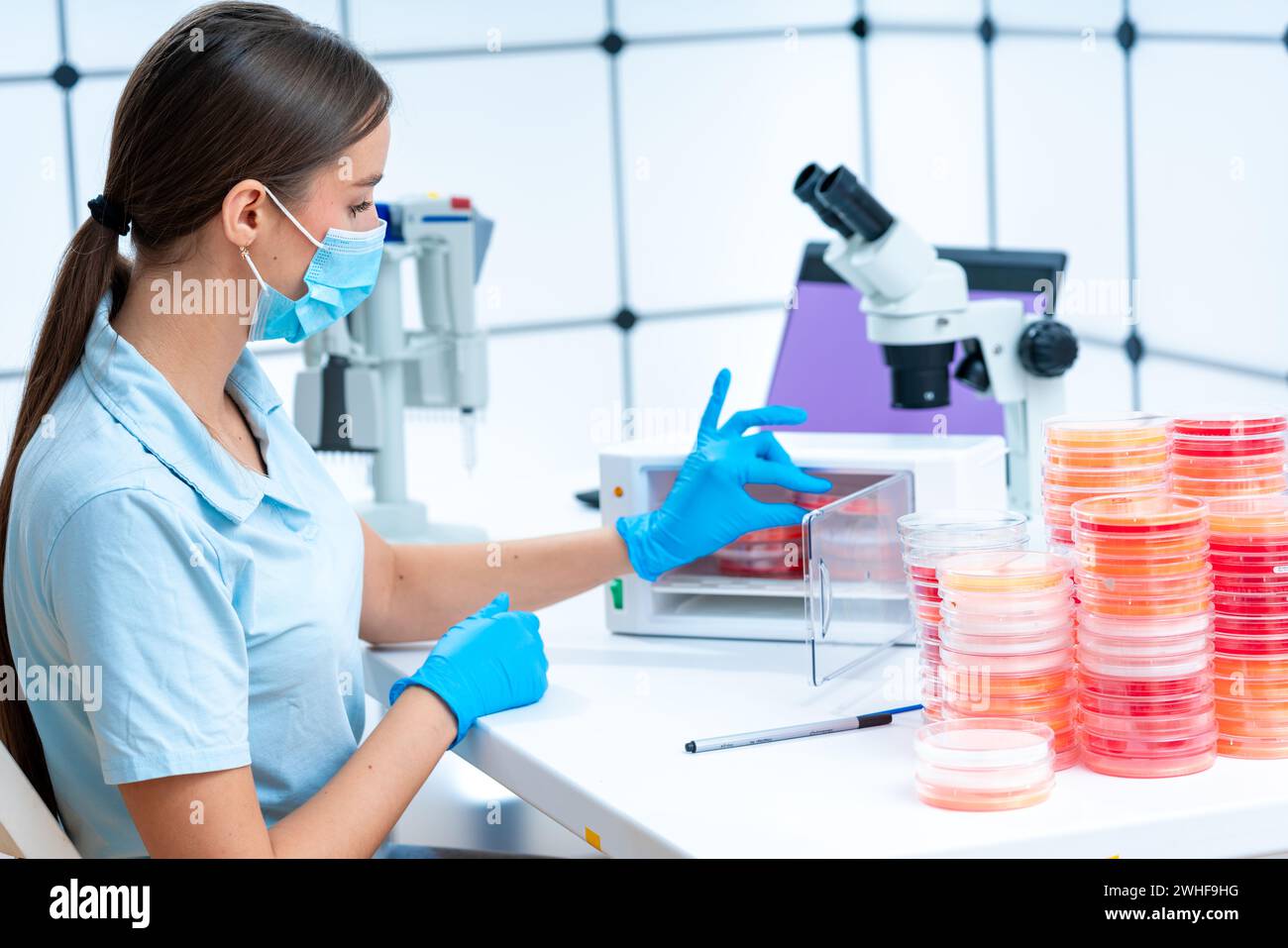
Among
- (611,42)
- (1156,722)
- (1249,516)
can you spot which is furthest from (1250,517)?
(611,42)

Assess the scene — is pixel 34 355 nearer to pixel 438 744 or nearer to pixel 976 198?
pixel 438 744

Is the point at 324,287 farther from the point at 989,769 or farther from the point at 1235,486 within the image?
Result: the point at 1235,486

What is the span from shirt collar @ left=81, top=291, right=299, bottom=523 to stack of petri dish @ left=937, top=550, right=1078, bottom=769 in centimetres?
69

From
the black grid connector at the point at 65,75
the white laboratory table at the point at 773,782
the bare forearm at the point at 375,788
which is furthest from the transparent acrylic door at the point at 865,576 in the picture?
the black grid connector at the point at 65,75

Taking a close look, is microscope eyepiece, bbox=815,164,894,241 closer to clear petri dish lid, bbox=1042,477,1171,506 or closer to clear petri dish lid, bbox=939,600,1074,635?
clear petri dish lid, bbox=1042,477,1171,506

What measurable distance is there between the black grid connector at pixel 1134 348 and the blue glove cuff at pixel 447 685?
2.12 m

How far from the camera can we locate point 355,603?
1562mm

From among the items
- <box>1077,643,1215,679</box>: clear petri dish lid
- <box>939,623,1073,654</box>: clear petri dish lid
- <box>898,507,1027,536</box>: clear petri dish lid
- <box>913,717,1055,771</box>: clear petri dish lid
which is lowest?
<box>913,717,1055,771</box>: clear petri dish lid

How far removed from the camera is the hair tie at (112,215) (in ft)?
4.61

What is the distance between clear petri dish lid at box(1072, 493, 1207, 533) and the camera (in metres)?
1.27

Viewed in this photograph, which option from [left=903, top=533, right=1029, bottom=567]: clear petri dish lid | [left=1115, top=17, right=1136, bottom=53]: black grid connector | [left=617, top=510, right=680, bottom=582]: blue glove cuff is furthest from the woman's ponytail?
[left=1115, top=17, right=1136, bottom=53]: black grid connector
